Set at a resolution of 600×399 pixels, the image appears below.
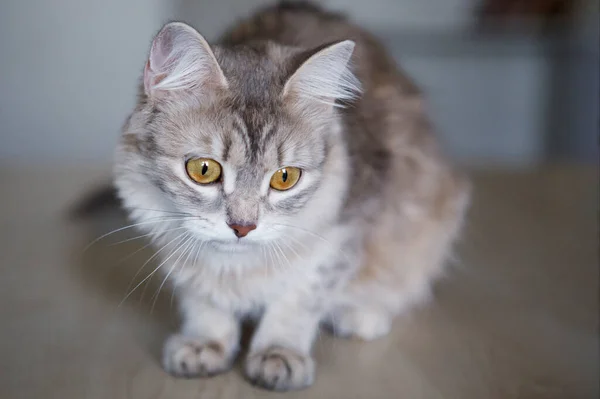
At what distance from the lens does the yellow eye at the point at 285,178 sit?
1155mm

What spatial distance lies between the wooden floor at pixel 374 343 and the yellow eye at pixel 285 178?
355 millimetres

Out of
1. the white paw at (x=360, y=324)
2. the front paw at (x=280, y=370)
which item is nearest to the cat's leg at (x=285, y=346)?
the front paw at (x=280, y=370)

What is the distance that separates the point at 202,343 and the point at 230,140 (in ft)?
1.31

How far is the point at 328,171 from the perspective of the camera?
126cm

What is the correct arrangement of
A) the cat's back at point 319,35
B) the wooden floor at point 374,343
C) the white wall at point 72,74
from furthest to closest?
1. the white wall at point 72,74
2. the cat's back at point 319,35
3. the wooden floor at point 374,343

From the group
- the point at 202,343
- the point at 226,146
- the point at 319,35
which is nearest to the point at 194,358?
the point at 202,343

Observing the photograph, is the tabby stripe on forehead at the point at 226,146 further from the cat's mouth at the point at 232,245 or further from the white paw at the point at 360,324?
the white paw at the point at 360,324

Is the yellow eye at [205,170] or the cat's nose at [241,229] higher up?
the yellow eye at [205,170]

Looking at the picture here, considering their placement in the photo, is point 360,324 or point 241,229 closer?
point 241,229

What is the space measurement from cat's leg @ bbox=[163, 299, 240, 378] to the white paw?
0.23 meters

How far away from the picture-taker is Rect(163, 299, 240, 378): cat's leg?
48.2 inches

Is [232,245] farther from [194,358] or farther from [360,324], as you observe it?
[360,324]

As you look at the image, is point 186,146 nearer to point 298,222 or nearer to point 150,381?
point 298,222

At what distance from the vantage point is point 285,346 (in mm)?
1274
